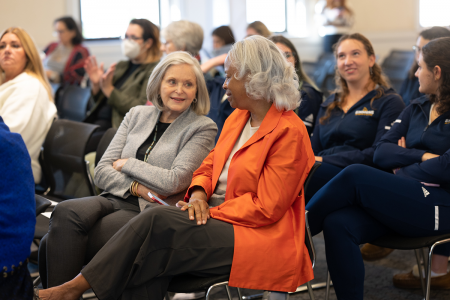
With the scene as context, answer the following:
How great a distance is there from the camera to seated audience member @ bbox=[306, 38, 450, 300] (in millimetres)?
1938

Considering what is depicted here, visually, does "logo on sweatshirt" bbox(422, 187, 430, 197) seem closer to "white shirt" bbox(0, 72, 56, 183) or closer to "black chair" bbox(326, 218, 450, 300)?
"black chair" bbox(326, 218, 450, 300)

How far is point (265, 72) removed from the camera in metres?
1.78

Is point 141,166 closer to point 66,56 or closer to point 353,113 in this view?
point 353,113

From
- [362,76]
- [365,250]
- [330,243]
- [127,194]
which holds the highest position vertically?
[362,76]

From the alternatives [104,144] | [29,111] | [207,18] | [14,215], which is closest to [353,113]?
[104,144]

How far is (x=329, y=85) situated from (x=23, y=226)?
5090 millimetres

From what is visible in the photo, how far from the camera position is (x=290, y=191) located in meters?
1.66

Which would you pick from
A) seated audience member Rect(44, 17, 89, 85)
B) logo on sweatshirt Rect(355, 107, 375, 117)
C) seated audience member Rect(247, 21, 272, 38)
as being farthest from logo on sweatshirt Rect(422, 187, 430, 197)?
seated audience member Rect(44, 17, 89, 85)

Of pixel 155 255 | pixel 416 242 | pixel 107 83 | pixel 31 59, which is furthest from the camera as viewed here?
pixel 107 83

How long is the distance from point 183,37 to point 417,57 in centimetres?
171

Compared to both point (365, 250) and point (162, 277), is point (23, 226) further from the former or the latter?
point (365, 250)

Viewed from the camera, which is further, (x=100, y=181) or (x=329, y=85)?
(x=329, y=85)

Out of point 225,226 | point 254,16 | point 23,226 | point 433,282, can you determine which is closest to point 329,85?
point 254,16

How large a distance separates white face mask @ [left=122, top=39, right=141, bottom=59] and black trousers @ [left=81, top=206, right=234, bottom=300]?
240 centimetres
